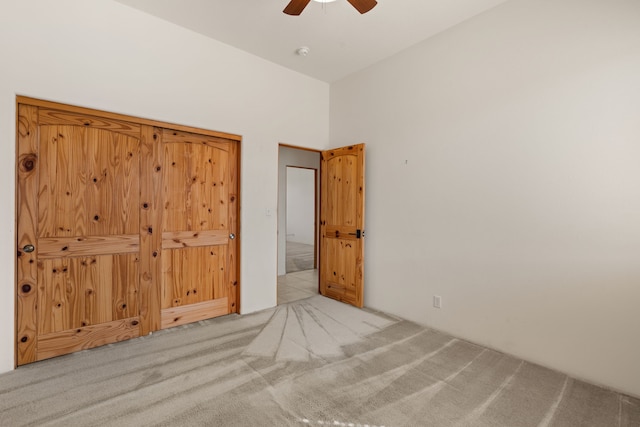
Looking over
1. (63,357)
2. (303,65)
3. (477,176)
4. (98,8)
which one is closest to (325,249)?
(477,176)

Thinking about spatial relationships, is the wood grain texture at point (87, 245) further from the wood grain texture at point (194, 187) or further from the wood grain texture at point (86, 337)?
the wood grain texture at point (86, 337)

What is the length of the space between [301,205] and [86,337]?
793cm

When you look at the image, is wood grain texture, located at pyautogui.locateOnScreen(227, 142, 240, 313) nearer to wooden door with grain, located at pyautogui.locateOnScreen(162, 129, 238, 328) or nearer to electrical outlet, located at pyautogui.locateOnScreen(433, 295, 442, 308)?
wooden door with grain, located at pyautogui.locateOnScreen(162, 129, 238, 328)

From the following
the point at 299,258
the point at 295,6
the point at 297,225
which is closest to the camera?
the point at 295,6

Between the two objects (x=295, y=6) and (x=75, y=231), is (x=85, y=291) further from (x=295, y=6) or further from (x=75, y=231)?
(x=295, y=6)

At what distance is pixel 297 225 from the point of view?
34.2 ft

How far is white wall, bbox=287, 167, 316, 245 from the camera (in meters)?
9.89

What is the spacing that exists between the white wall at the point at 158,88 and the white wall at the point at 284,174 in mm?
1582

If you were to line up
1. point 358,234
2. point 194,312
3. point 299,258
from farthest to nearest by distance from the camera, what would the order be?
1. point 299,258
2. point 358,234
3. point 194,312

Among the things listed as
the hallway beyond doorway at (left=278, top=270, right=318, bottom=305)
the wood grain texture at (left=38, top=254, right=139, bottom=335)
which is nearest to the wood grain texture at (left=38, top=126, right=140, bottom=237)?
the wood grain texture at (left=38, top=254, right=139, bottom=335)

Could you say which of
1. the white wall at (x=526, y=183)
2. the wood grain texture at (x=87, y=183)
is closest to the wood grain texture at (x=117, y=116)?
the wood grain texture at (x=87, y=183)

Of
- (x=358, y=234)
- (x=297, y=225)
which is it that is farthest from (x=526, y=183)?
(x=297, y=225)

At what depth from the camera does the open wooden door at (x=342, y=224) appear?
3.78 metres

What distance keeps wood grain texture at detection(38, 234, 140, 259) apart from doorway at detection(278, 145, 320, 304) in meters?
1.96
